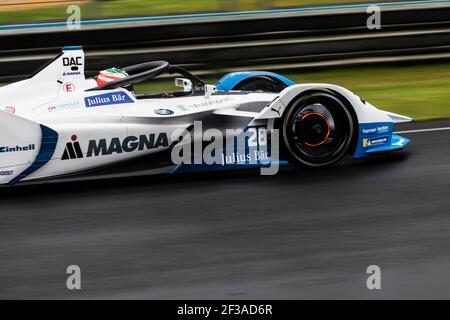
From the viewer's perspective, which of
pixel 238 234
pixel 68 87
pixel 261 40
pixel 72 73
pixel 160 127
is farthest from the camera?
pixel 261 40

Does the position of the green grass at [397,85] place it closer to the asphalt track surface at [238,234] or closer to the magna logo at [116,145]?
the asphalt track surface at [238,234]

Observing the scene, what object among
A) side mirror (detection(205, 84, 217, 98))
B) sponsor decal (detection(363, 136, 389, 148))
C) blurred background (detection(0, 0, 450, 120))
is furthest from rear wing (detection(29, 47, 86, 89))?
blurred background (detection(0, 0, 450, 120))

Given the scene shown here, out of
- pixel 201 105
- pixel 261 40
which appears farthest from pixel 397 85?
pixel 201 105

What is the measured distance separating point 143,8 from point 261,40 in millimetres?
1645

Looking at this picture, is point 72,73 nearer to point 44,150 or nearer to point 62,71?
point 62,71

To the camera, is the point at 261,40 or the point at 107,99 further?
the point at 261,40

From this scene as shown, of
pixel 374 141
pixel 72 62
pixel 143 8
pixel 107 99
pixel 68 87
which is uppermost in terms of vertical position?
pixel 143 8

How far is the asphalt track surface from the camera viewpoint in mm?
5469

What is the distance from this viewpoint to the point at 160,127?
7.59m

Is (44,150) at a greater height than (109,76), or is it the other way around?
(109,76)

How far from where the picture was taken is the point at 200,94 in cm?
809

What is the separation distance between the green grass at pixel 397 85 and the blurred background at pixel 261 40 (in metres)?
0.01

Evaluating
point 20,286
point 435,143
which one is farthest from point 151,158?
point 435,143

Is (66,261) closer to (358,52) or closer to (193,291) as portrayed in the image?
(193,291)
